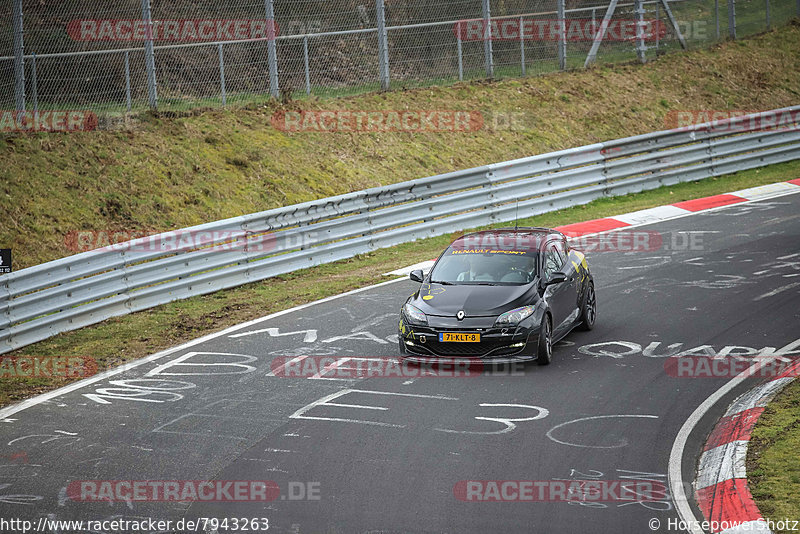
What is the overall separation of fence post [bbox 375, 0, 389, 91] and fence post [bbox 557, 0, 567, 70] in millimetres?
5582

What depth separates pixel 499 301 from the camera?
11523 mm

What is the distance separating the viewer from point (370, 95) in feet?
79.3

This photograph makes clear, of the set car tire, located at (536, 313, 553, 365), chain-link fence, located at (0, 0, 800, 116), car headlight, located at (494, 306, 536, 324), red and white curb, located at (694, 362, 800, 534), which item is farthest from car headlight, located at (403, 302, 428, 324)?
chain-link fence, located at (0, 0, 800, 116)

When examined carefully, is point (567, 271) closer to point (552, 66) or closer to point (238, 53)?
point (238, 53)

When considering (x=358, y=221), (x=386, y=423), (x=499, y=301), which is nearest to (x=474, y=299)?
(x=499, y=301)

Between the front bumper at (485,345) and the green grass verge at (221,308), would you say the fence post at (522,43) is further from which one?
the front bumper at (485,345)

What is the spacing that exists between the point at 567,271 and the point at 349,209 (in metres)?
6.45

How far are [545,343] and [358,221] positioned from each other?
764 cm

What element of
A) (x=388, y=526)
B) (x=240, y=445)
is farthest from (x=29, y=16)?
(x=388, y=526)

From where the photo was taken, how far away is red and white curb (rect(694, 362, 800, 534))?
24.0 feet

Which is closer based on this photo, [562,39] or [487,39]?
[487,39]

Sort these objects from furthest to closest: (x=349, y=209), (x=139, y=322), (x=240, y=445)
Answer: (x=349, y=209) → (x=139, y=322) → (x=240, y=445)

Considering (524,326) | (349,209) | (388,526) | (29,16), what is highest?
(29,16)

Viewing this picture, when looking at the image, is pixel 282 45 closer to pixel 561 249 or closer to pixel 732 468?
pixel 561 249
